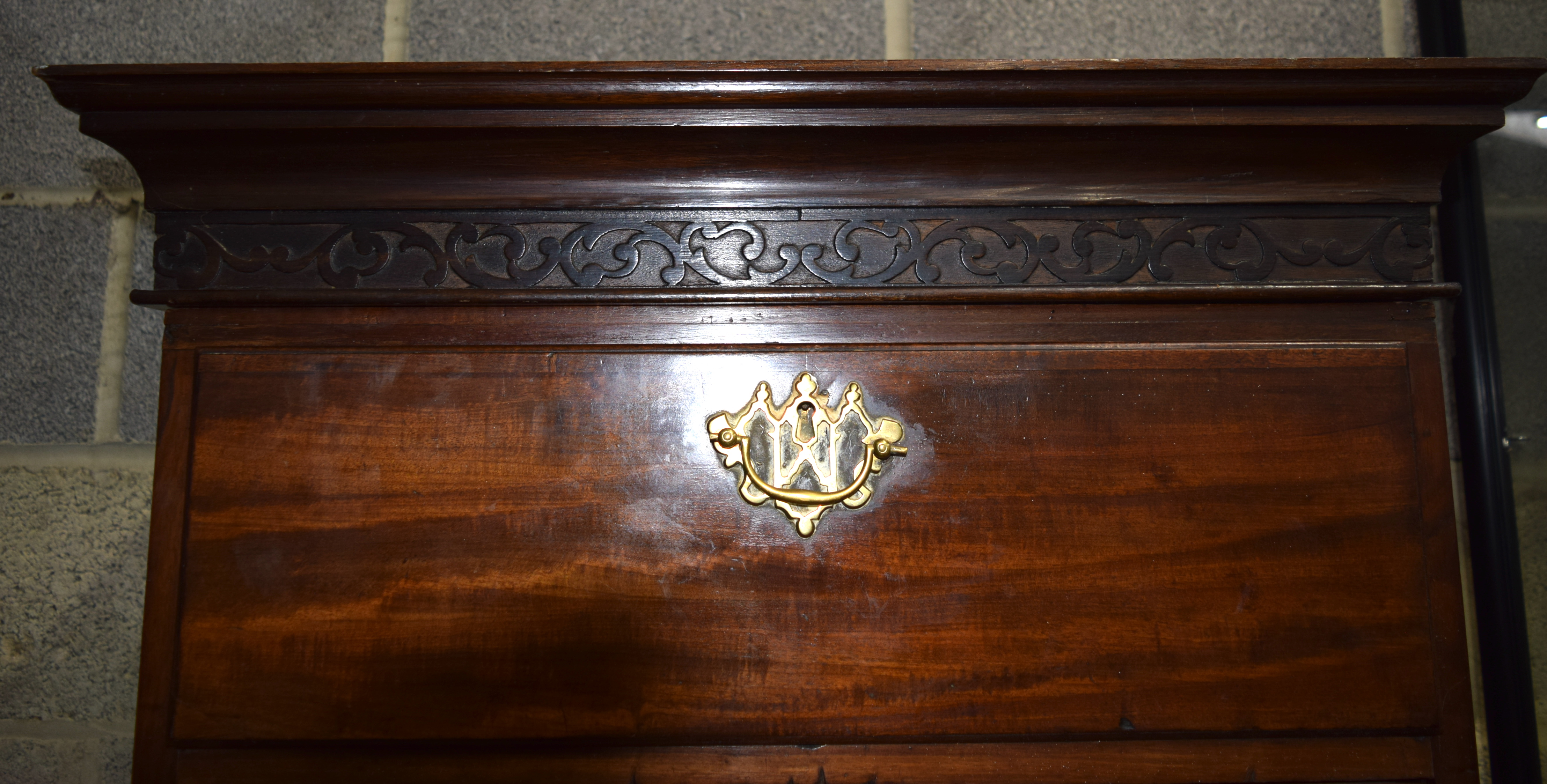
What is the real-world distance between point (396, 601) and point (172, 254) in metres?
0.34

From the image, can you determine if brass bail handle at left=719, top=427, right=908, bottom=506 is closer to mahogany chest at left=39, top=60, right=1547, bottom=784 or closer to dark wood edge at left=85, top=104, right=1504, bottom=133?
mahogany chest at left=39, top=60, right=1547, bottom=784

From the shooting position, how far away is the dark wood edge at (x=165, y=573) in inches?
22.9

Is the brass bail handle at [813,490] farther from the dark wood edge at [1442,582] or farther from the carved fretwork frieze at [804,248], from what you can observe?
the dark wood edge at [1442,582]

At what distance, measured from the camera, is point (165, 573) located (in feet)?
1.95

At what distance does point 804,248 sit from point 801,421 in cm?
15

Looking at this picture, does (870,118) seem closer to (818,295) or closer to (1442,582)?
(818,295)

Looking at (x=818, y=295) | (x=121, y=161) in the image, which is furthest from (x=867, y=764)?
(x=121, y=161)

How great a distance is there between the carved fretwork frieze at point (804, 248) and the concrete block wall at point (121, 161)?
0.40 metres

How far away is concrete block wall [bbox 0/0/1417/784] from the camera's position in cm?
85

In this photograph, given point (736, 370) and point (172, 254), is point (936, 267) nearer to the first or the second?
point (736, 370)

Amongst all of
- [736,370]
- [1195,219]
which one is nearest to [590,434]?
[736,370]

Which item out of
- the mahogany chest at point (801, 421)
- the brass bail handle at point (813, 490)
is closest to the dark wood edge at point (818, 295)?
the mahogany chest at point (801, 421)

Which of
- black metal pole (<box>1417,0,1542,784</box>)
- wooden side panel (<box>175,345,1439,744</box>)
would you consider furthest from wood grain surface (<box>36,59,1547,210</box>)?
black metal pole (<box>1417,0,1542,784</box>)

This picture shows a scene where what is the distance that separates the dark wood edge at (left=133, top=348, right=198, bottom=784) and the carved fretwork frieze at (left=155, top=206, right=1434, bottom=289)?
0.09 metres
